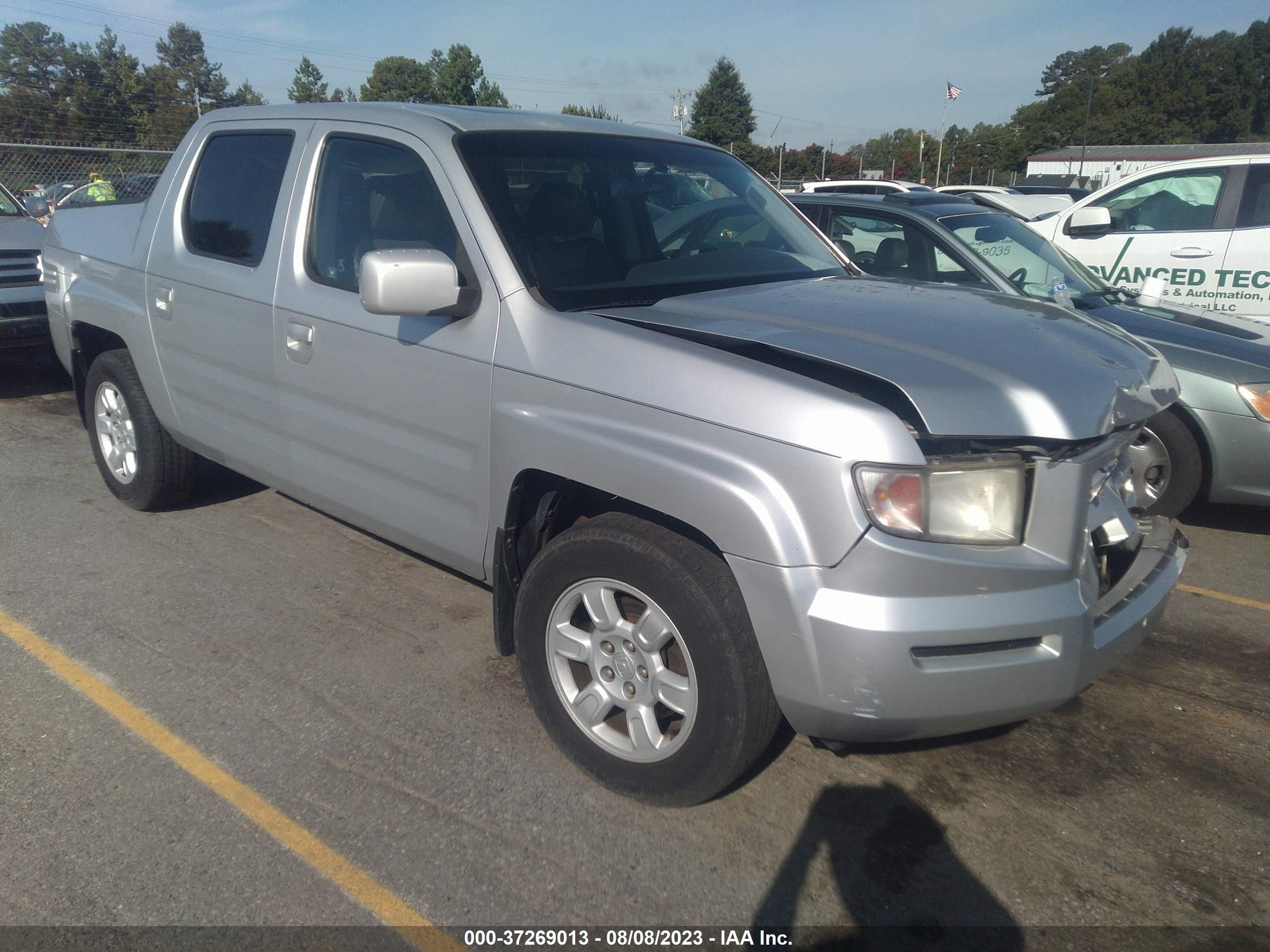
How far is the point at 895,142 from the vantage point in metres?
114

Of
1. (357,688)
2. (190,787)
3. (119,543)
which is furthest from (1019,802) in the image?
A: (119,543)

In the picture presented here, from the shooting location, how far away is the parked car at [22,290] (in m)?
7.49

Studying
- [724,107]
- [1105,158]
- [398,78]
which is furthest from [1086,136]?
[398,78]

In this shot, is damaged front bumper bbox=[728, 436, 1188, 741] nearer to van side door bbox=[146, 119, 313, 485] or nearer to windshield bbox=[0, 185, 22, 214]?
van side door bbox=[146, 119, 313, 485]

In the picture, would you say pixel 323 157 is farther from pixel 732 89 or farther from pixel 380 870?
pixel 732 89

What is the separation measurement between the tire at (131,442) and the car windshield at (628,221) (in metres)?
2.54

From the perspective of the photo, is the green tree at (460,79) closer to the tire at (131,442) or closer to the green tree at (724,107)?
the green tree at (724,107)

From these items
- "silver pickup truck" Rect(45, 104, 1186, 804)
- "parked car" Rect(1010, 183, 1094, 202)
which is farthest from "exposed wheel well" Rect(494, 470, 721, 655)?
"parked car" Rect(1010, 183, 1094, 202)

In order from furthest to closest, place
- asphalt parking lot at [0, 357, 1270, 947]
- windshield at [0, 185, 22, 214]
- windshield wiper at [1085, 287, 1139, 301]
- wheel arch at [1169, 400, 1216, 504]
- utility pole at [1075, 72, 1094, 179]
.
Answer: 1. utility pole at [1075, 72, 1094, 179]
2. windshield at [0, 185, 22, 214]
3. windshield wiper at [1085, 287, 1139, 301]
4. wheel arch at [1169, 400, 1216, 504]
5. asphalt parking lot at [0, 357, 1270, 947]

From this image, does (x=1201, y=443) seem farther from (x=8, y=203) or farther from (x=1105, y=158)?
(x=1105, y=158)

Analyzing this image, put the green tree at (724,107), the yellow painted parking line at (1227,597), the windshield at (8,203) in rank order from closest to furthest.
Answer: the yellow painted parking line at (1227,597) < the windshield at (8,203) < the green tree at (724,107)

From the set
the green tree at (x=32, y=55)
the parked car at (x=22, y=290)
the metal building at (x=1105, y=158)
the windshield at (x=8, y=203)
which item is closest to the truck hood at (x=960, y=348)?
the parked car at (x=22, y=290)

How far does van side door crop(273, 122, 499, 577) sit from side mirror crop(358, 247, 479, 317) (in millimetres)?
175

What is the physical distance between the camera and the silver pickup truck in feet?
7.38
